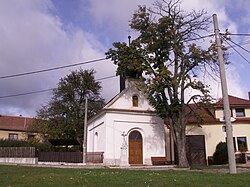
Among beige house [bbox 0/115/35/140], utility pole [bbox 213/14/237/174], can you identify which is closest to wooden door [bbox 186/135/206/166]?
utility pole [bbox 213/14/237/174]

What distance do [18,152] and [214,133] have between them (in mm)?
20068

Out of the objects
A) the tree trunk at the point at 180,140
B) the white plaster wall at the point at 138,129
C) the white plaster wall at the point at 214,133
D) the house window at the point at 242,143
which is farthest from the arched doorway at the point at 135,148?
the house window at the point at 242,143

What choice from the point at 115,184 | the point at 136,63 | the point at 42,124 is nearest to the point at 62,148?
the point at 42,124

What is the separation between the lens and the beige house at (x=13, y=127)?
59475 mm

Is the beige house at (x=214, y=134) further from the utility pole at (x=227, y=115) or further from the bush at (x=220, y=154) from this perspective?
the utility pole at (x=227, y=115)

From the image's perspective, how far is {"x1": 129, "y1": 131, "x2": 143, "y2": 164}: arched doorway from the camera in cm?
2944

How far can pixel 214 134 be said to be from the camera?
105 feet

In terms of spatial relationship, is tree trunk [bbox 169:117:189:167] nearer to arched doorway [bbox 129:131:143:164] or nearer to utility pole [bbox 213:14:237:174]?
arched doorway [bbox 129:131:143:164]

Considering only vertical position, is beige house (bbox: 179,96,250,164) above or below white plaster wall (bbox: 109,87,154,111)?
below

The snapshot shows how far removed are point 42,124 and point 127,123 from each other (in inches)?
811

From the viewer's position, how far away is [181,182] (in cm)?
1190

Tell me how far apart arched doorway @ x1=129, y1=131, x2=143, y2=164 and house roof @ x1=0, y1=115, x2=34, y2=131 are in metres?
35.5

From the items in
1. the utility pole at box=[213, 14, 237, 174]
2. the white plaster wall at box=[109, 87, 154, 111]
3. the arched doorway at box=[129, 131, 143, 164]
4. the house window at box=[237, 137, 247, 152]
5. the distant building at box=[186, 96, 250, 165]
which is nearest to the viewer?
the utility pole at box=[213, 14, 237, 174]

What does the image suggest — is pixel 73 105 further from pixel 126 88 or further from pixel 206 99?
pixel 206 99
